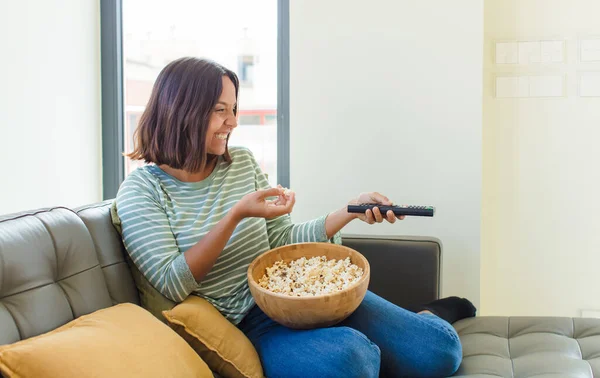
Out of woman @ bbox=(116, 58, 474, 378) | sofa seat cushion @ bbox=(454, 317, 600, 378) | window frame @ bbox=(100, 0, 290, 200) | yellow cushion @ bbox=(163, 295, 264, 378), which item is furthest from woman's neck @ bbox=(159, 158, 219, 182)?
window frame @ bbox=(100, 0, 290, 200)

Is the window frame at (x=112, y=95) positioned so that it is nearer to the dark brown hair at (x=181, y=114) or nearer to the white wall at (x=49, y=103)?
the white wall at (x=49, y=103)

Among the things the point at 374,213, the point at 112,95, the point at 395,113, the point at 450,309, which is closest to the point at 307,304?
the point at 374,213

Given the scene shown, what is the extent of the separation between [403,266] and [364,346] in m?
0.59

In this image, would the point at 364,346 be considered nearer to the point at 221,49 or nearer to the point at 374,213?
the point at 374,213

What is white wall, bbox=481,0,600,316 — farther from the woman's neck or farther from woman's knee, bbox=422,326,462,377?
the woman's neck

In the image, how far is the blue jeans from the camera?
4.34 ft

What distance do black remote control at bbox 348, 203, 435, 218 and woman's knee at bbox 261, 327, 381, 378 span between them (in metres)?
0.35

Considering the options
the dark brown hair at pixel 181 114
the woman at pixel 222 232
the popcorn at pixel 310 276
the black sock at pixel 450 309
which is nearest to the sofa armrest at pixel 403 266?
the black sock at pixel 450 309

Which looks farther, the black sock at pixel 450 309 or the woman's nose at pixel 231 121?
the black sock at pixel 450 309

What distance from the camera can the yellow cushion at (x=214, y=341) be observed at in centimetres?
136

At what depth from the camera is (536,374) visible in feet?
4.67

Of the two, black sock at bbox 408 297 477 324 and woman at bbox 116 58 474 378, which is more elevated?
woman at bbox 116 58 474 378

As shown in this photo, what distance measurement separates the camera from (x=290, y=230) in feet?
5.81

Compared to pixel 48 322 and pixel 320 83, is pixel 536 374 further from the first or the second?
Result: pixel 320 83
